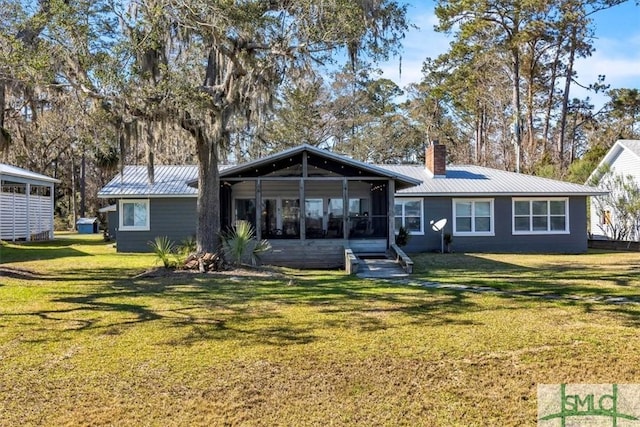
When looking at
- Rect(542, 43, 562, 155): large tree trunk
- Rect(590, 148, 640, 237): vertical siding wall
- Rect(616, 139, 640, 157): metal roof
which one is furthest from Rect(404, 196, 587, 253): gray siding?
Rect(542, 43, 562, 155): large tree trunk

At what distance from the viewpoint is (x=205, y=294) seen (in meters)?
9.25

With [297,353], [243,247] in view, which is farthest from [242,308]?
[243,247]

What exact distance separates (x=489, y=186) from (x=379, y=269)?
350 inches

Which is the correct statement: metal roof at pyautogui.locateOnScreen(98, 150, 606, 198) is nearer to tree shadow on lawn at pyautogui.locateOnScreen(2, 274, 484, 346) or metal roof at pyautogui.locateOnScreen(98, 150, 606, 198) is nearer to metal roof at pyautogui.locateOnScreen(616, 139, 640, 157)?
metal roof at pyautogui.locateOnScreen(616, 139, 640, 157)

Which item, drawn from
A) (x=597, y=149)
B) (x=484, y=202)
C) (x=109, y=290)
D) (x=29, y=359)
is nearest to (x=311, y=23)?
(x=109, y=290)

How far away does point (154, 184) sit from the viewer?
20.1 metres

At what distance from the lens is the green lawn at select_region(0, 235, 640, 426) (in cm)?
414

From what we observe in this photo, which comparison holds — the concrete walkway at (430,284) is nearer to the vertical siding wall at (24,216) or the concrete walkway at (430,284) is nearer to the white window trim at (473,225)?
the white window trim at (473,225)

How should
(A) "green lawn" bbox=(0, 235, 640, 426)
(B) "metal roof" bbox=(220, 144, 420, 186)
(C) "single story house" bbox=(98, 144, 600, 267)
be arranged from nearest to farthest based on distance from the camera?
(A) "green lawn" bbox=(0, 235, 640, 426) → (B) "metal roof" bbox=(220, 144, 420, 186) → (C) "single story house" bbox=(98, 144, 600, 267)

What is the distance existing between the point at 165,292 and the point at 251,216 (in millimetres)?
9827

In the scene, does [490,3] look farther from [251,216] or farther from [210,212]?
[210,212]

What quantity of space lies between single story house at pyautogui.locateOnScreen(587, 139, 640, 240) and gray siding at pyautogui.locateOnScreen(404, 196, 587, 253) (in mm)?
4332

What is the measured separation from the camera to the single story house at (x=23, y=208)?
69.2 ft

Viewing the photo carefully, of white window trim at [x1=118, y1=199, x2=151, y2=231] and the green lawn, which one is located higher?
white window trim at [x1=118, y1=199, x2=151, y2=231]
